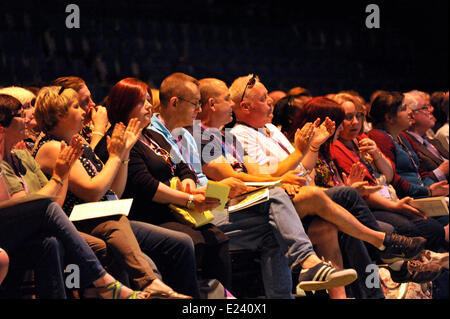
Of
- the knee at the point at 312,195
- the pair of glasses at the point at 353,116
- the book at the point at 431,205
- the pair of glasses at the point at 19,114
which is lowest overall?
the book at the point at 431,205

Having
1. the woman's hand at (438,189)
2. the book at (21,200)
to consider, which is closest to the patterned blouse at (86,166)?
the book at (21,200)

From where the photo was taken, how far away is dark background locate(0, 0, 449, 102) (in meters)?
7.11

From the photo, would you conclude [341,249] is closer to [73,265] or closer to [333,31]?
[73,265]

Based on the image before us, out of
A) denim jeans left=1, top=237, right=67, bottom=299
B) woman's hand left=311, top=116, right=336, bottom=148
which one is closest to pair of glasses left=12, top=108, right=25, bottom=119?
denim jeans left=1, top=237, right=67, bottom=299

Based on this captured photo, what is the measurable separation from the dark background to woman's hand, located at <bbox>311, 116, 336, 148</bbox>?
311 cm

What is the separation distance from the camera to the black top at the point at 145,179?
334 centimetres

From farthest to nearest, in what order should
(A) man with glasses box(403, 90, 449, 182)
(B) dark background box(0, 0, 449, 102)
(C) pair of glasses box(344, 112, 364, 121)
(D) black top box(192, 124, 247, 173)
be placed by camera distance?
(B) dark background box(0, 0, 449, 102), (A) man with glasses box(403, 90, 449, 182), (C) pair of glasses box(344, 112, 364, 121), (D) black top box(192, 124, 247, 173)

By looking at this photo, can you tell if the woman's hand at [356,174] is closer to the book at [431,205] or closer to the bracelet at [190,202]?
the book at [431,205]

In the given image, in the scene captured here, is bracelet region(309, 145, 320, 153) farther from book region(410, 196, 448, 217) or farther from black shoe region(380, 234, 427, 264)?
book region(410, 196, 448, 217)

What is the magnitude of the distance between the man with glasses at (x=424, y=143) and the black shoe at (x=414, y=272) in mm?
1443

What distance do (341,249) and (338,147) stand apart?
80cm

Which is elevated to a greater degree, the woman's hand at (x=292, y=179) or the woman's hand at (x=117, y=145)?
the woman's hand at (x=117, y=145)

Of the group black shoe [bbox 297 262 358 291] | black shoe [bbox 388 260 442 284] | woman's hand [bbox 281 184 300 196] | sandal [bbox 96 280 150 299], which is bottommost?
black shoe [bbox 388 260 442 284]

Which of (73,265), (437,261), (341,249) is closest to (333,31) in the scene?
(437,261)
